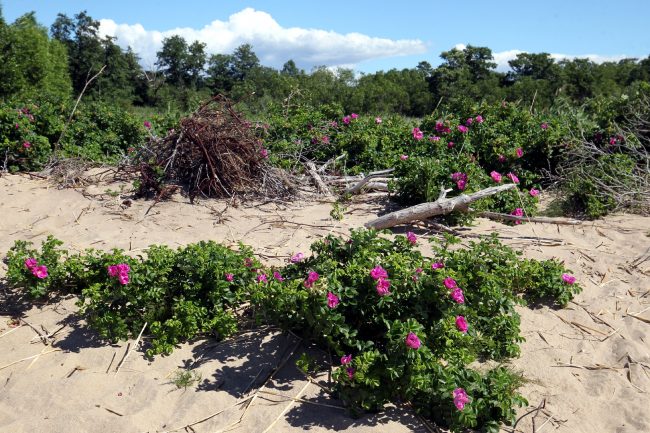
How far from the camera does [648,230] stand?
5.55 meters

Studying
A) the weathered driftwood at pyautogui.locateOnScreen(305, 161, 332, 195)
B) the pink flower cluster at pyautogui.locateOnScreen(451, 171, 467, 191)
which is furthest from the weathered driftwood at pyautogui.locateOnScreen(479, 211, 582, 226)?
the weathered driftwood at pyautogui.locateOnScreen(305, 161, 332, 195)

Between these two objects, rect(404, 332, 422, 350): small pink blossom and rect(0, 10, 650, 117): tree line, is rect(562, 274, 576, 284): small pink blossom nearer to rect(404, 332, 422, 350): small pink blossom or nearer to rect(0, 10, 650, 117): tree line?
rect(404, 332, 422, 350): small pink blossom

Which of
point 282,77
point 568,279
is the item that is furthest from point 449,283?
point 282,77

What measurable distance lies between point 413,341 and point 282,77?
81.6ft

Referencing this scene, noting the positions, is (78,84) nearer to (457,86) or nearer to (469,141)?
(457,86)

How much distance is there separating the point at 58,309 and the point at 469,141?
564 cm

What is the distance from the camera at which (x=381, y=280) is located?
3164mm

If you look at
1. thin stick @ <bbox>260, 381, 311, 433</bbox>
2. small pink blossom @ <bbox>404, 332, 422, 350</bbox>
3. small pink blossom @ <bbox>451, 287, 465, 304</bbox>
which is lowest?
thin stick @ <bbox>260, 381, 311, 433</bbox>

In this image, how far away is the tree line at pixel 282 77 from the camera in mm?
22578

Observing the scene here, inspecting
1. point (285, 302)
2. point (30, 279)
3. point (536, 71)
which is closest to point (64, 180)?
point (30, 279)

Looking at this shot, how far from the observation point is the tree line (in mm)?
22578

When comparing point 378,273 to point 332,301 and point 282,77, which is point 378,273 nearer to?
point 332,301

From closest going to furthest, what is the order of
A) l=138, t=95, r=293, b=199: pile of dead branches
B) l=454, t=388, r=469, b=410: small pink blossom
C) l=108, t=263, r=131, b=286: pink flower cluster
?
1. l=454, t=388, r=469, b=410: small pink blossom
2. l=108, t=263, r=131, b=286: pink flower cluster
3. l=138, t=95, r=293, b=199: pile of dead branches

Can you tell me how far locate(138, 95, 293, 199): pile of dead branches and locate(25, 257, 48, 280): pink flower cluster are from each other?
7.52ft
